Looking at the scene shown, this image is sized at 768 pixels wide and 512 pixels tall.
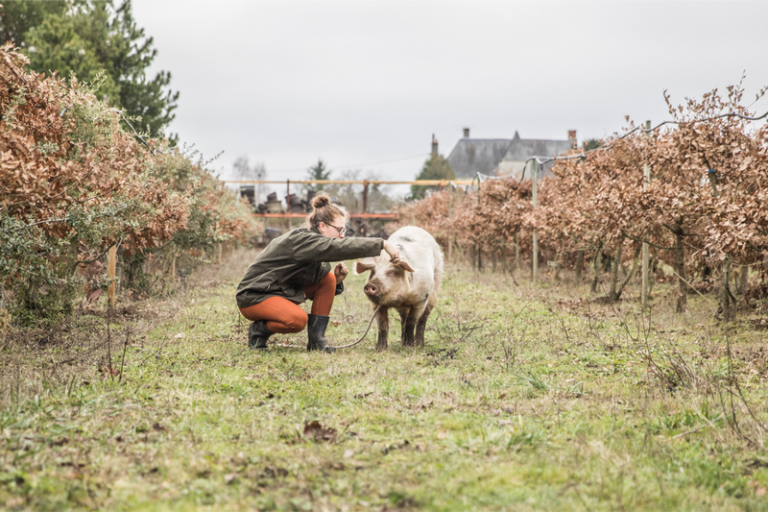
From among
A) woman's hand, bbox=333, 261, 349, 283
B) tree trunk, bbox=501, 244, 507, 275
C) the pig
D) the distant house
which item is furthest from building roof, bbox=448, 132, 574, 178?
woman's hand, bbox=333, 261, 349, 283

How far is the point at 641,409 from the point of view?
4.23 meters

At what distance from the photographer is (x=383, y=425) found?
3955 mm

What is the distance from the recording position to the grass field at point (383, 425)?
285 centimetres

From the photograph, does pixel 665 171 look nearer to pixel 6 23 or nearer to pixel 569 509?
pixel 569 509

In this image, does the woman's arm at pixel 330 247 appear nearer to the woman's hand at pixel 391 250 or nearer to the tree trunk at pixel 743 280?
the woman's hand at pixel 391 250

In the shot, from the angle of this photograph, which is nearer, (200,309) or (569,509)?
(569,509)

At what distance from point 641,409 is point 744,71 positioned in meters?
5.38

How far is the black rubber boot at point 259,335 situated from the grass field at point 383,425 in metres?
0.14

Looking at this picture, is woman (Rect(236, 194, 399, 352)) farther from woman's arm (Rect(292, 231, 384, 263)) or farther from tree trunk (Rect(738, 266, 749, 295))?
tree trunk (Rect(738, 266, 749, 295))

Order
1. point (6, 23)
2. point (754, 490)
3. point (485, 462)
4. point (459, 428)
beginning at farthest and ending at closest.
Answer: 1. point (6, 23)
2. point (459, 428)
3. point (485, 462)
4. point (754, 490)

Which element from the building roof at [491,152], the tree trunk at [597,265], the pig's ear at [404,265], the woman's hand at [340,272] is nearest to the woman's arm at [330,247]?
the pig's ear at [404,265]

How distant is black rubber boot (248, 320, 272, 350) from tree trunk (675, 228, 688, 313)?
538 cm

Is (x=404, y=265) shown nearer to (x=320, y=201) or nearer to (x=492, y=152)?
(x=320, y=201)

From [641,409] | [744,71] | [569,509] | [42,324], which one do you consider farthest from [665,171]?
[42,324]
